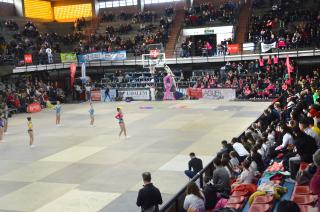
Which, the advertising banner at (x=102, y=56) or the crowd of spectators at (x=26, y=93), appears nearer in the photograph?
the crowd of spectators at (x=26, y=93)

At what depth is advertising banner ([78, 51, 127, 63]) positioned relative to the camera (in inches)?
1666

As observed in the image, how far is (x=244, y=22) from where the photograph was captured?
45.1 m

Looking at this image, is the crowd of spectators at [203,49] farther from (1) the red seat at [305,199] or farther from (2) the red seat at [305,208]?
(2) the red seat at [305,208]

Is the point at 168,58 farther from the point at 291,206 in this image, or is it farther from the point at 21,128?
the point at 291,206

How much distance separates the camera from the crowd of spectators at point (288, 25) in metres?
36.3

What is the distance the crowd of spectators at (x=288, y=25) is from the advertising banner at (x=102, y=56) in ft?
42.4

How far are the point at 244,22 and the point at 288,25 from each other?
5.48 meters

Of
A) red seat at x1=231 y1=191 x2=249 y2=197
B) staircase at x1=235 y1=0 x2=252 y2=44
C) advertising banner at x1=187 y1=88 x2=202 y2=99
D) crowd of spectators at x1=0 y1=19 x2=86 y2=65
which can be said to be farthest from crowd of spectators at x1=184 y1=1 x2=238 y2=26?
red seat at x1=231 y1=191 x2=249 y2=197

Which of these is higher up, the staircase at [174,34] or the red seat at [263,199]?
the staircase at [174,34]

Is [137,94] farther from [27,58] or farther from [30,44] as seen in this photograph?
[30,44]

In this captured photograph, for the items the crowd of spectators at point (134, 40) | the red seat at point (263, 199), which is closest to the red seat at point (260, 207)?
the red seat at point (263, 199)

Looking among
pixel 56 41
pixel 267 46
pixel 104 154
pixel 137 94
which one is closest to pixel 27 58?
pixel 137 94

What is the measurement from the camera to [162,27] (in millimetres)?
48406

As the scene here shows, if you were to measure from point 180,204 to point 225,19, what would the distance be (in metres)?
38.0
